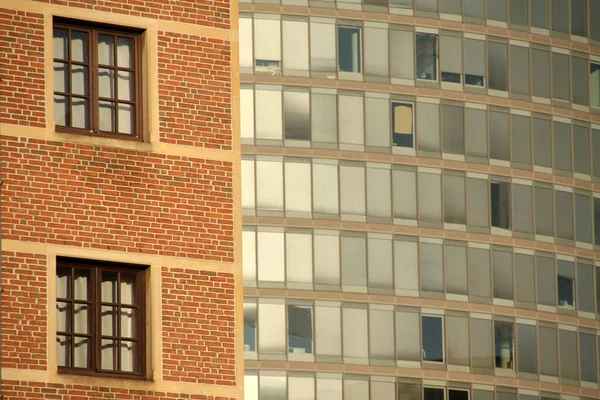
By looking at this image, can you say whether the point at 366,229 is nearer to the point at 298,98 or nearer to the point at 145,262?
the point at 298,98

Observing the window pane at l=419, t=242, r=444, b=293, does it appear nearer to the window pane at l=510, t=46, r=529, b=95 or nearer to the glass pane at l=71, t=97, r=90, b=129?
the window pane at l=510, t=46, r=529, b=95

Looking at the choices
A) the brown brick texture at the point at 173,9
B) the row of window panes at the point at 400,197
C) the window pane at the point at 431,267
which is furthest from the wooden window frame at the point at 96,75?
the window pane at the point at 431,267

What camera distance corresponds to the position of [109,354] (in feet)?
71.3

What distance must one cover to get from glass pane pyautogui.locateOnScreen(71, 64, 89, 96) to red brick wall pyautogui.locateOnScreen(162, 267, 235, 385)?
2.38m

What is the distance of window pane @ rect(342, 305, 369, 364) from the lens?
264 ft

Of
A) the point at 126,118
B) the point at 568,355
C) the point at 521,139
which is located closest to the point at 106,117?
the point at 126,118

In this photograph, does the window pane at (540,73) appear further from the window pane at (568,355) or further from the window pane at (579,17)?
the window pane at (568,355)

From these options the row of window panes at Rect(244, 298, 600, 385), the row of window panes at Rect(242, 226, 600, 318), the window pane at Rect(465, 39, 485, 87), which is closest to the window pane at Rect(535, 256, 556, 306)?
the row of window panes at Rect(242, 226, 600, 318)

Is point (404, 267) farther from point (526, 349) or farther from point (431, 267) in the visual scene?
point (526, 349)

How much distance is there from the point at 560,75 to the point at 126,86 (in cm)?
6671

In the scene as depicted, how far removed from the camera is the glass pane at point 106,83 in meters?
22.5

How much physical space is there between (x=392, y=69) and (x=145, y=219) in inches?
2432

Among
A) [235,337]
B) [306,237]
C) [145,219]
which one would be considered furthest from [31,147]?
[306,237]

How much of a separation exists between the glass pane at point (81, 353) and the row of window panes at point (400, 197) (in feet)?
191
